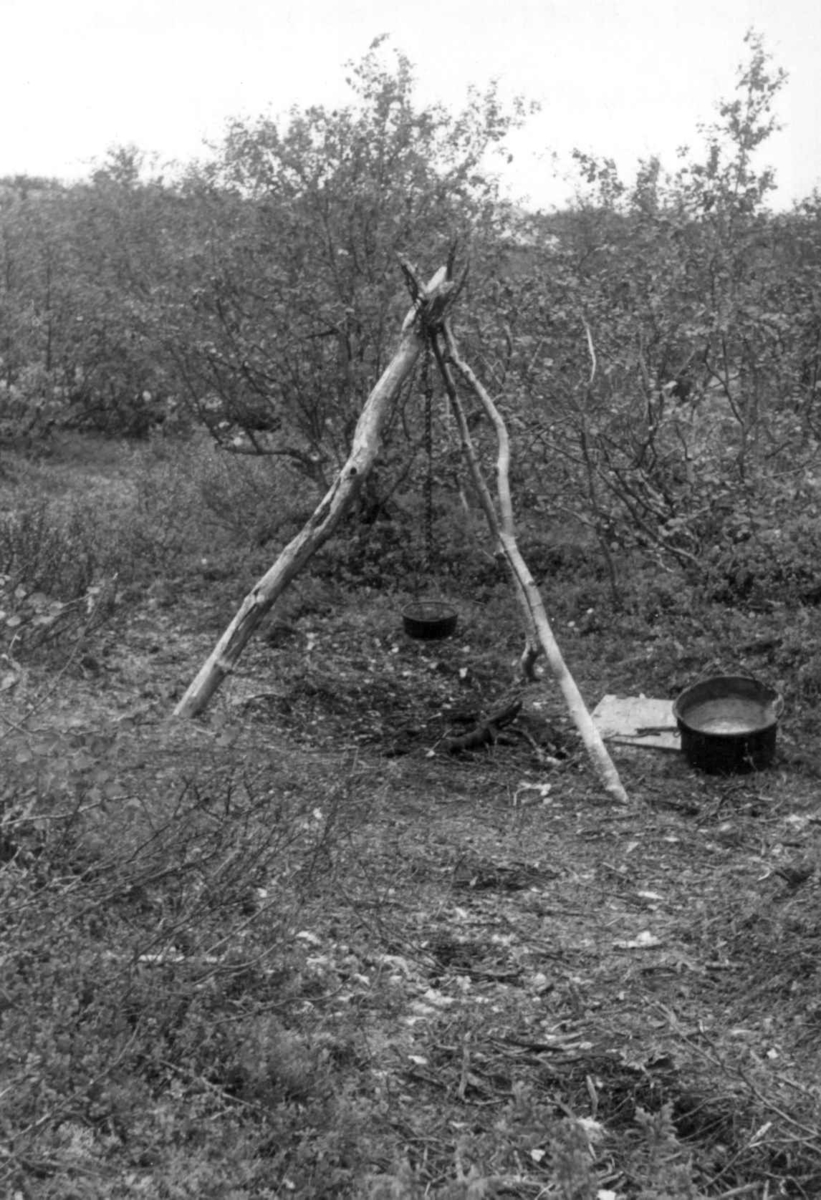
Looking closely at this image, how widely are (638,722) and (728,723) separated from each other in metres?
0.51

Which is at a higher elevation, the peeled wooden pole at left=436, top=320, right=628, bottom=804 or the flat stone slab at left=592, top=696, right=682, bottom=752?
the peeled wooden pole at left=436, top=320, right=628, bottom=804

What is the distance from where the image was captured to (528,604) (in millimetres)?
6512

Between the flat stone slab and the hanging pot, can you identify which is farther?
the hanging pot

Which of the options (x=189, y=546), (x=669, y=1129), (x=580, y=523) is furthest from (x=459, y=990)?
(x=189, y=546)

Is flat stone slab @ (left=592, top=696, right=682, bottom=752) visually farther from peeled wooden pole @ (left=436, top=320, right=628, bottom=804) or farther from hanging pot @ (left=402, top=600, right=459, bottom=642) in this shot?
hanging pot @ (left=402, top=600, right=459, bottom=642)

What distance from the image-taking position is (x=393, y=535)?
9.73m

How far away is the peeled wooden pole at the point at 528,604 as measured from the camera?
5.95 meters

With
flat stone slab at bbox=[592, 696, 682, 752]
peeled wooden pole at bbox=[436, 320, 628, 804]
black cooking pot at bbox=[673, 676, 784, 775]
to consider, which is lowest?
flat stone slab at bbox=[592, 696, 682, 752]

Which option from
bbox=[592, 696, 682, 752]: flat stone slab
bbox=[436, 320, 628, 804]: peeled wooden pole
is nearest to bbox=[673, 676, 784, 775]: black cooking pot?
bbox=[592, 696, 682, 752]: flat stone slab

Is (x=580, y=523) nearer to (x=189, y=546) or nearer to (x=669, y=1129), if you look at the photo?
(x=189, y=546)

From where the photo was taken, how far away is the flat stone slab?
21.3 feet

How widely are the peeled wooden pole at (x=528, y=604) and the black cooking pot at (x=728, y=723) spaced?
44 cm

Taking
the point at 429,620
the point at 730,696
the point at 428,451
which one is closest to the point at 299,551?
the point at 428,451

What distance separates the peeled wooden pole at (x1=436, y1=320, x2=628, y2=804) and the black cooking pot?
0.44 meters
